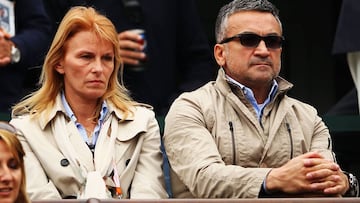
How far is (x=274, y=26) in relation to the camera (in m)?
7.05

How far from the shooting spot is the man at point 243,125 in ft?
22.1

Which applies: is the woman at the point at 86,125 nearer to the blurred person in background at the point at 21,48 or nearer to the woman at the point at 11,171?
the blurred person in background at the point at 21,48

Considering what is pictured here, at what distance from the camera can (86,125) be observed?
7.07m

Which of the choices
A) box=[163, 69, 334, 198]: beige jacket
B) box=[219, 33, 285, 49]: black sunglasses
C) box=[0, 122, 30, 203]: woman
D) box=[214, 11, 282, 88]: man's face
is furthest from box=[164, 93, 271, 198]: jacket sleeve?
box=[0, 122, 30, 203]: woman

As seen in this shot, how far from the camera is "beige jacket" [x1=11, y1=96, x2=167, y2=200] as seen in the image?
6.82 m

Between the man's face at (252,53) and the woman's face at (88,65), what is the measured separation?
0.55m

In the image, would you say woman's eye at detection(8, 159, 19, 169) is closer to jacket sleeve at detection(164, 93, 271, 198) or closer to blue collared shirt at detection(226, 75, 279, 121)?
jacket sleeve at detection(164, 93, 271, 198)

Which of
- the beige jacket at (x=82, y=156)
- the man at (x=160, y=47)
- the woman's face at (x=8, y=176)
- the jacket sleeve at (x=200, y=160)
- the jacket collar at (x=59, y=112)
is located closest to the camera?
the woman's face at (x=8, y=176)

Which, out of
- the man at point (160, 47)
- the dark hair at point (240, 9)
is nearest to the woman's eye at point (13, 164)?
the dark hair at point (240, 9)

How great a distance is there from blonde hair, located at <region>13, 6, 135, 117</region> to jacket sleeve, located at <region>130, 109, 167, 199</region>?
152 millimetres

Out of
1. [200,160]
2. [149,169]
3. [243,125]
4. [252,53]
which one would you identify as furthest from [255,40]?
[149,169]

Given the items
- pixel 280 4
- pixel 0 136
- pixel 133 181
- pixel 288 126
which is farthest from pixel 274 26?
pixel 280 4

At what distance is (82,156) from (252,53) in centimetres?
90

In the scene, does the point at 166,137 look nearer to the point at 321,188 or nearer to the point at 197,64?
the point at 321,188
